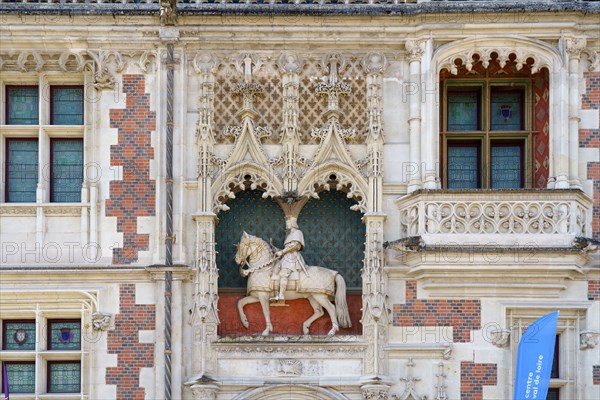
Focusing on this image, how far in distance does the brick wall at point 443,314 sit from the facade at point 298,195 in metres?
0.03

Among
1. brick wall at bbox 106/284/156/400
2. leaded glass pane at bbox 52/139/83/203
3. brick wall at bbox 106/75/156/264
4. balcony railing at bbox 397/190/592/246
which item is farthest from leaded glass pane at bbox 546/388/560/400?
leaded glass pane at bbox 52/139/83/203

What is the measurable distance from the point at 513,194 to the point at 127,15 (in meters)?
6.35

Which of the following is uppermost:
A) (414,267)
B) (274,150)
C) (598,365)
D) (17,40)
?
(17,40)

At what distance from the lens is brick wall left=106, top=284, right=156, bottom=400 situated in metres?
22.0

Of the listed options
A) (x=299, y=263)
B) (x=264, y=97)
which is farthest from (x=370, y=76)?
(x=299, y=263)

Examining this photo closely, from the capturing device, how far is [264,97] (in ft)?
74.9

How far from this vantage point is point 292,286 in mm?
22234

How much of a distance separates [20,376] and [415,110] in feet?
23.3

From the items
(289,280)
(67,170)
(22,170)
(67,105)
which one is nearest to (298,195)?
(289,280)

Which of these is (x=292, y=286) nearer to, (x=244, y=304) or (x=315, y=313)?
(x=315, y=313)

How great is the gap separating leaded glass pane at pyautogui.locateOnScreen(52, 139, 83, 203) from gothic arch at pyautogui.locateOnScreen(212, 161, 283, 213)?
7.01ft

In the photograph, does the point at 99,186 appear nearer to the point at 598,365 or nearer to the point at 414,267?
the point at 414,267

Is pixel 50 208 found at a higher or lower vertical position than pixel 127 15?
lower

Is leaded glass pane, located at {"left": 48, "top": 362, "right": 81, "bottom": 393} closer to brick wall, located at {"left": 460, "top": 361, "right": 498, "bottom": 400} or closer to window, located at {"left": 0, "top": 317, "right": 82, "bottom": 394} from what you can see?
window, located at {"left": 0, "top": 317, "right": 82, "bottom": 394}
